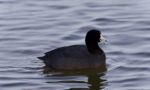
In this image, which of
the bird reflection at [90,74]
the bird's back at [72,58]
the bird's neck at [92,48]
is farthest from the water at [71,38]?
the bird's neck at [92,48]

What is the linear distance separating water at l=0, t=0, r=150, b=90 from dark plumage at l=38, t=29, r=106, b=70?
0.29 meters

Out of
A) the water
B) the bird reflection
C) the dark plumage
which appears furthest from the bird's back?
the water

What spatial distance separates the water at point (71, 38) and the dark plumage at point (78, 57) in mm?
287

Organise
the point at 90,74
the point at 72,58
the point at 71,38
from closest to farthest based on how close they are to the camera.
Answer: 1. the point at 90,74
2. the point at 72,58
3. the point at 71,38

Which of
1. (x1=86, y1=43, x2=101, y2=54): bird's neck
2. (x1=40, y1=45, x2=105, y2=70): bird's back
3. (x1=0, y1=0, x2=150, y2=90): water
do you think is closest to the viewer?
(x1=0, y1=0, x2=150, y2=90): water

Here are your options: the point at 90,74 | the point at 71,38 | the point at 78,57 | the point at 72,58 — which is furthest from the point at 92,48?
the point at 71,38

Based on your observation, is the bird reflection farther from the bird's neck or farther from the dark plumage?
the bird's neck

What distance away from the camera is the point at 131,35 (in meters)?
21.1

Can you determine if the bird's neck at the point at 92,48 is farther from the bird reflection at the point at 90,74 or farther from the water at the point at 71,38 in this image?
the bird reflection at the point at 90,74

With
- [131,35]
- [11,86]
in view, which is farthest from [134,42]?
[11,86]

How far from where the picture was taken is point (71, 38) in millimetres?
20906

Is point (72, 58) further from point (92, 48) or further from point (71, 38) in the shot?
point (71, 38)

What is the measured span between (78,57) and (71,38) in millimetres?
2597

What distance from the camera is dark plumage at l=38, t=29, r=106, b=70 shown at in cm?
1820
